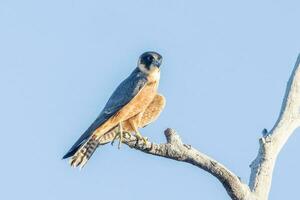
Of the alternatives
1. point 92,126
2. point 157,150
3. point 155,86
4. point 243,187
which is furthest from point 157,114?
point 243,187

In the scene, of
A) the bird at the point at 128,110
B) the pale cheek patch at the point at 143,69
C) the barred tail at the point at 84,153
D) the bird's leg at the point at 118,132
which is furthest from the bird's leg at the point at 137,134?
the pale cheek patch at the point at 143,69

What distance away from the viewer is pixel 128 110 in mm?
8484

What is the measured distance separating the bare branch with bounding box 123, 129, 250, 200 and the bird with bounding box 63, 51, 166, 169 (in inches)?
44.3

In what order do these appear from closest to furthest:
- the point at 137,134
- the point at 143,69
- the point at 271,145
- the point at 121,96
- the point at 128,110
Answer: the point at 271,145 < the point at 137,134 < the point at 128,110 < the point at 121,96 < the point at 143,69

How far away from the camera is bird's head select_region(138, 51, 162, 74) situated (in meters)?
9.09

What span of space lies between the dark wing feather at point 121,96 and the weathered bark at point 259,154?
1.58 m

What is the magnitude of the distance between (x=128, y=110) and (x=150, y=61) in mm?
904

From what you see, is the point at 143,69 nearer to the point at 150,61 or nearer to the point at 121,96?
the point at 150,61

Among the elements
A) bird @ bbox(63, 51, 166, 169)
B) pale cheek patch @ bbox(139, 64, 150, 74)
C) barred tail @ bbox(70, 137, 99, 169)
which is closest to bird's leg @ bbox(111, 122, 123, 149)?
bird @ bbox(63, 51, 166, 169)

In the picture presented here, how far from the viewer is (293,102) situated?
639 cm

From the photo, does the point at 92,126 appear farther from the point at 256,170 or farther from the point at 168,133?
the point at 256,170

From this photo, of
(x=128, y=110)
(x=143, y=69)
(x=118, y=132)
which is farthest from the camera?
(x=143, y=69)

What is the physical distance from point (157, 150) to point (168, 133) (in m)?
0.20

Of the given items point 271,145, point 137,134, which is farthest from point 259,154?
point 137,134
